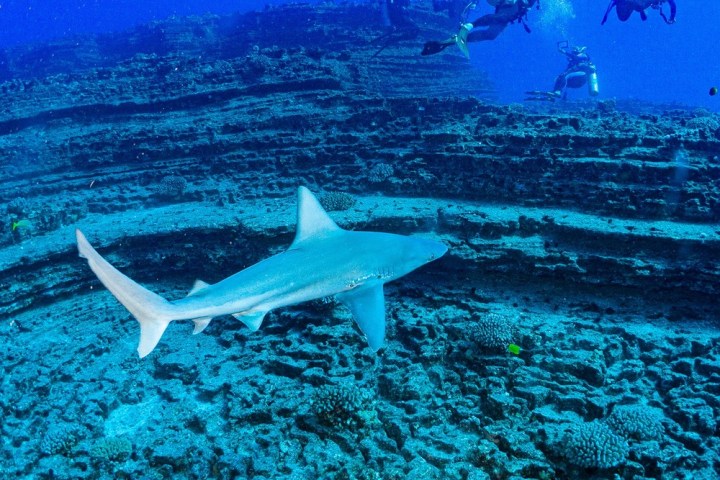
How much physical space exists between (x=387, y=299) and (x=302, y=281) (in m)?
4.14

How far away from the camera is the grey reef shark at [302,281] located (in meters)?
3.51

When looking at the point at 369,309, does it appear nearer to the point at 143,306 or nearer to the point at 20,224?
the point at 143,306

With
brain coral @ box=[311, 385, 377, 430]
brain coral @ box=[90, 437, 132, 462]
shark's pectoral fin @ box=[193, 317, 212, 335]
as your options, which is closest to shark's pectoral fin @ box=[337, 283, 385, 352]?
brain coral @ box=[311, 385, 377, 430]

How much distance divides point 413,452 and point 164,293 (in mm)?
7438

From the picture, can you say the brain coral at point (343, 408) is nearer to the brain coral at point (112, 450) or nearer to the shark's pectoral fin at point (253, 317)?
the shark's pectoral fin at point (253, 317)

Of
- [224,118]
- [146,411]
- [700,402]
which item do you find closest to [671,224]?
[700,402]

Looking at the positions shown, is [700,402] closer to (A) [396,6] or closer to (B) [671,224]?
(B) [671,224]

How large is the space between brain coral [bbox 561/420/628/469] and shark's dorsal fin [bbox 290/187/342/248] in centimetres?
372

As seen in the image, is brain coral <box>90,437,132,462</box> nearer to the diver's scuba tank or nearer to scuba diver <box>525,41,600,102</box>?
scuba diver <box>525,41,600,102</box>

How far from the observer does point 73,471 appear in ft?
16.5

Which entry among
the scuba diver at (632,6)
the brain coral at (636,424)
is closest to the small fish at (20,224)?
the brain coral at (636,424)

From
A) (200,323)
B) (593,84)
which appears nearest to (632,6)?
(593,84)

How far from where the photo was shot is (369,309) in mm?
4355

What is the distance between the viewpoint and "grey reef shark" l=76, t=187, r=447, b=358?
3.51 meters
